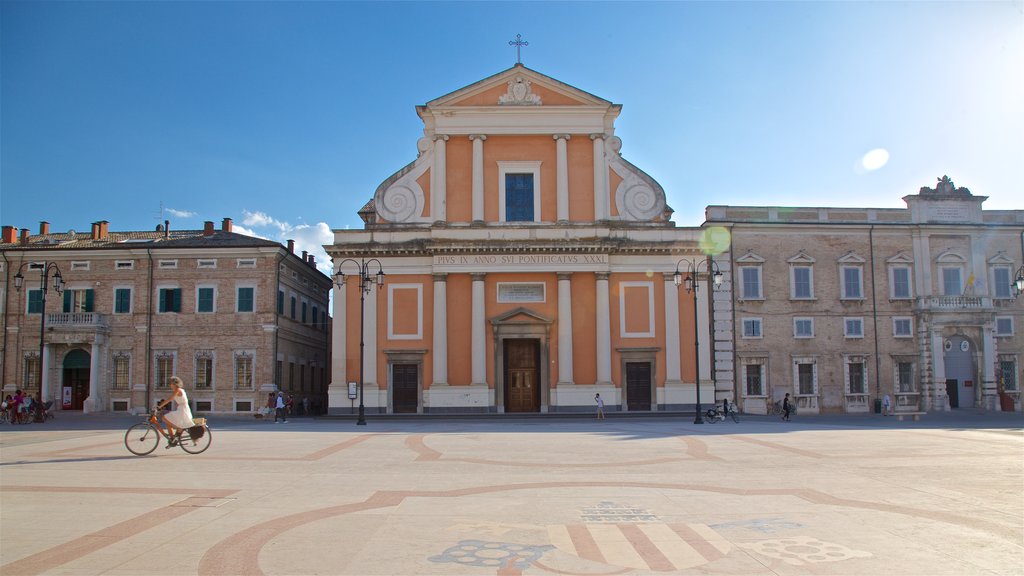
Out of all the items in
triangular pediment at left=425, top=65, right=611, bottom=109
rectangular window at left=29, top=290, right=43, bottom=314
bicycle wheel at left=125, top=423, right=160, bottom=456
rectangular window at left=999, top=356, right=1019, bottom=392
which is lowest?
bicycle wheel at left=125, top=423, right=160, bottom=456

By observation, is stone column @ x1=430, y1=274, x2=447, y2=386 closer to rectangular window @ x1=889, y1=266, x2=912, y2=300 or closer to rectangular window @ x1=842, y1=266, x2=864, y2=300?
rectangular window @ x1=842, y1=266, x2=864, y2=300

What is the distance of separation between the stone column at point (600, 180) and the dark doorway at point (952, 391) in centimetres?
2202

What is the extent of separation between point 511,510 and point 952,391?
4204cm

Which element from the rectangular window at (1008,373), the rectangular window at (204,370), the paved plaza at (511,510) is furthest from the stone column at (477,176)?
the rectangular window at (1008,373)

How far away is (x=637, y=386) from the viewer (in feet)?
136

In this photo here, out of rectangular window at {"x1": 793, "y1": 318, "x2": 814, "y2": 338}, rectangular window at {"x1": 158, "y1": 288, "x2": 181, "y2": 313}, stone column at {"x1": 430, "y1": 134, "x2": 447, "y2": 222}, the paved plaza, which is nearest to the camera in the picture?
the paved plaza

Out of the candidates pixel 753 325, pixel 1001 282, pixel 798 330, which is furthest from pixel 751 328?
pixel 1001 282

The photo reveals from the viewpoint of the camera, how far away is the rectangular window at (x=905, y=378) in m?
43.9

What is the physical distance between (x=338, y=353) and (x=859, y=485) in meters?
31.4

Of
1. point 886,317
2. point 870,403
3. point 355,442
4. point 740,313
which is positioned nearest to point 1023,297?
point 886,317

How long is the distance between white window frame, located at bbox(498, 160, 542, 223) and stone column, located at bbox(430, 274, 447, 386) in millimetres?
5059

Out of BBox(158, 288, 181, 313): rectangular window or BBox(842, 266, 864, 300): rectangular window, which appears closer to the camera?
BBox(158, 288, 181, 313): rectangular window

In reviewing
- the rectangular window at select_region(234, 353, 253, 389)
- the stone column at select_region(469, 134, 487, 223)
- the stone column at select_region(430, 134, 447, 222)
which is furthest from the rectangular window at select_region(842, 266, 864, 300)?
the rectangular window at select_region(234, 353, 253, 389)

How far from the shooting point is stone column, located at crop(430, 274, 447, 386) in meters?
40.6
